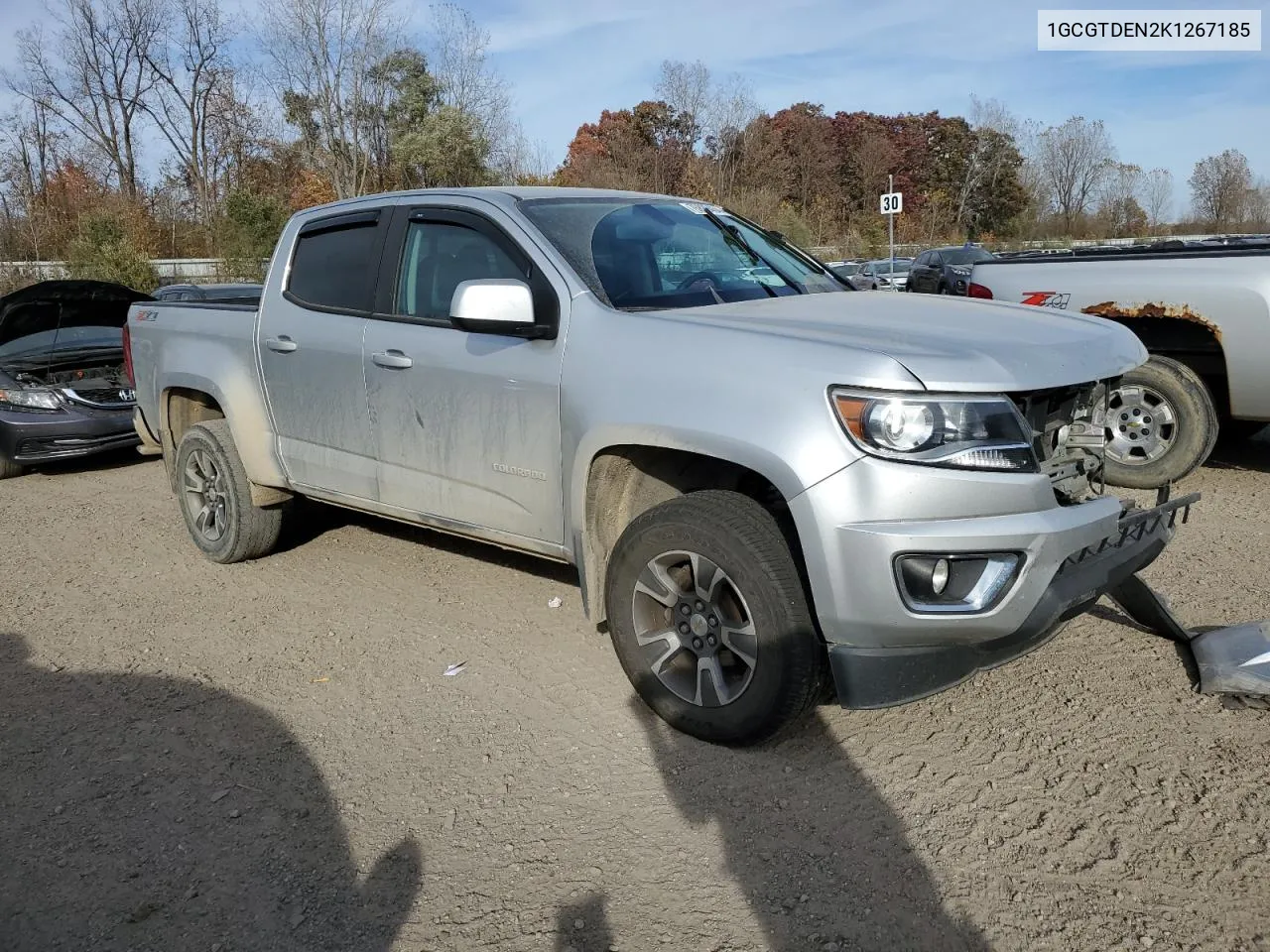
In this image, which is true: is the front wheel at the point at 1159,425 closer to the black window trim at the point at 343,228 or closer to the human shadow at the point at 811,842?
the human shadow at the point at 811,842

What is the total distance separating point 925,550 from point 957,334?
0.78 m

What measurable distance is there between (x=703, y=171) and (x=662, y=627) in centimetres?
3619

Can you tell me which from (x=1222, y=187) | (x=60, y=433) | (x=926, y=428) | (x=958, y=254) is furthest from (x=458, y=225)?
(x=1222, y=187)

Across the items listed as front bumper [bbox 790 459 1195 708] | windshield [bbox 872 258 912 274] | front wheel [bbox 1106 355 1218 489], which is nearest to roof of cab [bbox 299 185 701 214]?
front bumper [bbox 790 459 1195 708]

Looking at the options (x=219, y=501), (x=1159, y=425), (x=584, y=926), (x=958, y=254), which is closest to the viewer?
(x=584, y=926)

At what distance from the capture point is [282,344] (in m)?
4.83

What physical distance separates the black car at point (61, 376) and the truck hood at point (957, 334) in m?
6.64

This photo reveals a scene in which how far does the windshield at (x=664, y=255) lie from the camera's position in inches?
150

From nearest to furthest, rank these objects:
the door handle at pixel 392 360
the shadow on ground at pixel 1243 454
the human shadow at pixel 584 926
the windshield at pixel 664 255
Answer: the human shadow at pixel 584 926 < the windshield at pixel 664 255 < the door handle at pixel 392 360 < the shadow on ground at pixel 1243 454

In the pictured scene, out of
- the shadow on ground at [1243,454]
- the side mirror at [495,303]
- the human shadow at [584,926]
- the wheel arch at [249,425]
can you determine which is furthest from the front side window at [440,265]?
the shadow on ground at [1243,454]

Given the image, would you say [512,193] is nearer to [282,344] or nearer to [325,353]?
[325,353]

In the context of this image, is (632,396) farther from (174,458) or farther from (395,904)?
(174,458)

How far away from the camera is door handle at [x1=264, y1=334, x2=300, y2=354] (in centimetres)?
478

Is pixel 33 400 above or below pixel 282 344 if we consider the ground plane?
below
